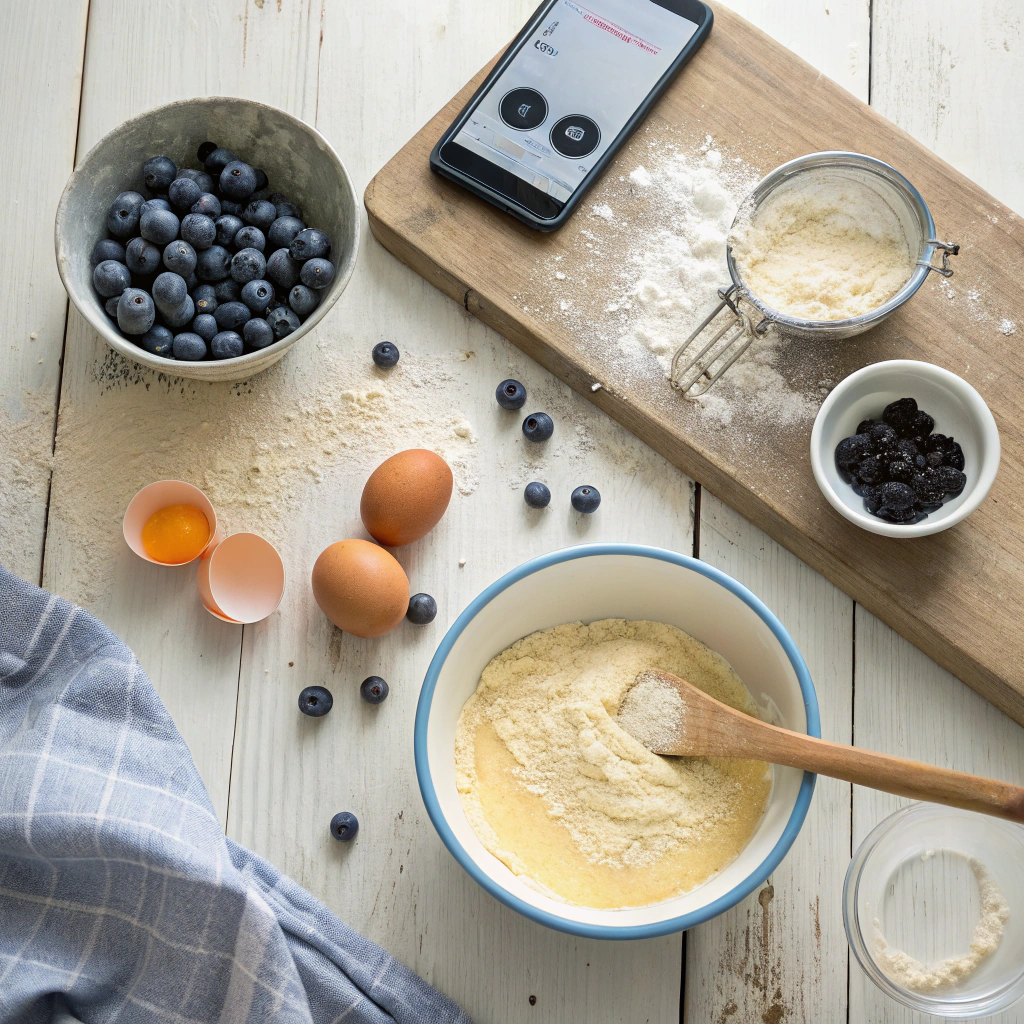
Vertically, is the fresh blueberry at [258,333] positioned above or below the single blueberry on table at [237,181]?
below

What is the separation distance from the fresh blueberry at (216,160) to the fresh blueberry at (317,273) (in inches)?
7.2

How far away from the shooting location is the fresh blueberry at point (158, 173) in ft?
3.86

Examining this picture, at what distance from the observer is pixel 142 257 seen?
115 cm

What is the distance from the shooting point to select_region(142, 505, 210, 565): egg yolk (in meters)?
1.20

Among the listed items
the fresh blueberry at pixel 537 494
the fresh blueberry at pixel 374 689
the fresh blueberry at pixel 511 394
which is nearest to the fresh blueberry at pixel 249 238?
the fresh blueberry at pixel 511 394

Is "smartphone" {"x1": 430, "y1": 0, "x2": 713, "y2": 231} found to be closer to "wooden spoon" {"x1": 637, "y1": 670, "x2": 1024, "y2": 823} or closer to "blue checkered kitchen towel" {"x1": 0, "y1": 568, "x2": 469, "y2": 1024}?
"wooden spoon" {"x1": 637, "y1": 670, "x2": 1024, "y2": 823}

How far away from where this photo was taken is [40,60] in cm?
133

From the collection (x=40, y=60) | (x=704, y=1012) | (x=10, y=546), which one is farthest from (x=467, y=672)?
(x=40, y=60)

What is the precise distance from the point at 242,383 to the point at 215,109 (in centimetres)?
35

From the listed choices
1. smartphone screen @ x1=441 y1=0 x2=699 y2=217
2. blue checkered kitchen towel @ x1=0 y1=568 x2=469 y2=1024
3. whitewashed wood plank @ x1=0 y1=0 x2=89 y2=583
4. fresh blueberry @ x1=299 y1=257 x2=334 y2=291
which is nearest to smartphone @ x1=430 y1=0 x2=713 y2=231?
smartphone screen @ x1=441 y1=0 x2=699 y2=217

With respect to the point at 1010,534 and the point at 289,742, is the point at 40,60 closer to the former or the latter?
the point at 289,742

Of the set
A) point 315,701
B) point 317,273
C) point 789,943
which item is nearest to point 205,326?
point 317,273

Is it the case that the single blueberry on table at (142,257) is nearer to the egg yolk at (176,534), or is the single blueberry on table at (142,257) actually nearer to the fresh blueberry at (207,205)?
the fresh blueberry at (207,205)

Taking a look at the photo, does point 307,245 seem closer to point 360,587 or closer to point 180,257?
point 180,257
